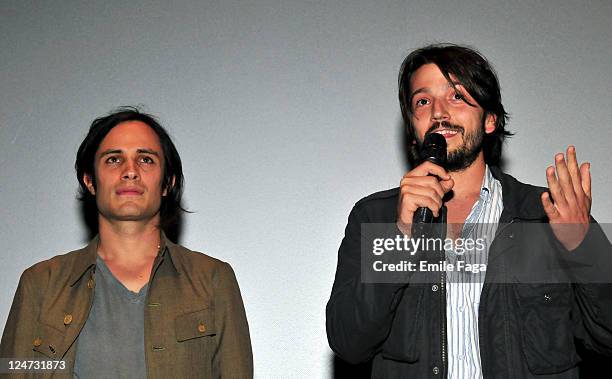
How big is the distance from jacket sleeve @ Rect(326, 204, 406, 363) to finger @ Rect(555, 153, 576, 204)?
47 cm

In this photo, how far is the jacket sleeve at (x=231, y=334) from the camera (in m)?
2.64

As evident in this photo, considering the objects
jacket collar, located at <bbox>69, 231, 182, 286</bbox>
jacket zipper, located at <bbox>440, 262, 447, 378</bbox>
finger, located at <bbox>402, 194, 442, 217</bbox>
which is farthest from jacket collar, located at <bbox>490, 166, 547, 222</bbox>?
jacket collar, located at <bbox>69, 231, 182, 286</bbox>

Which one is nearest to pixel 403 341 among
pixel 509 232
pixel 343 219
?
pixel 509 232

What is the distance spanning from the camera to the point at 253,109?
3.40 m

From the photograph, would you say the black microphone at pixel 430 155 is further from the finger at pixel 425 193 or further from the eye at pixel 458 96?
the eye at pixel 458 96

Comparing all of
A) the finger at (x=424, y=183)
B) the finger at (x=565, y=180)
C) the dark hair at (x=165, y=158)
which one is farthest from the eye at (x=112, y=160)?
the finger at (x=565, y=180)

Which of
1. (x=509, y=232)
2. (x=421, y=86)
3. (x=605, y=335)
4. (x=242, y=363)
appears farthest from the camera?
(x=242, y=363)

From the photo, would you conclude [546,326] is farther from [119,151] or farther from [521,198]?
[119,151]

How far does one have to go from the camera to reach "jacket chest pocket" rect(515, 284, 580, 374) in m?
2.13

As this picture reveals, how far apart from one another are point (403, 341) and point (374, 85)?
1.45 m

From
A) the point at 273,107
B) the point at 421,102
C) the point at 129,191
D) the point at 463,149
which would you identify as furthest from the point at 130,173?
the point at 463,149

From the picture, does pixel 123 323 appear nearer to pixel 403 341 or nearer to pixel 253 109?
pixel 403 341

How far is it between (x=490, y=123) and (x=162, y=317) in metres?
1.22

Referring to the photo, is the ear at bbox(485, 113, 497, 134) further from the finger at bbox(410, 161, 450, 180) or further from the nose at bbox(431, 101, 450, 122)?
the finger at bbox(410, 161, 450, 180)
